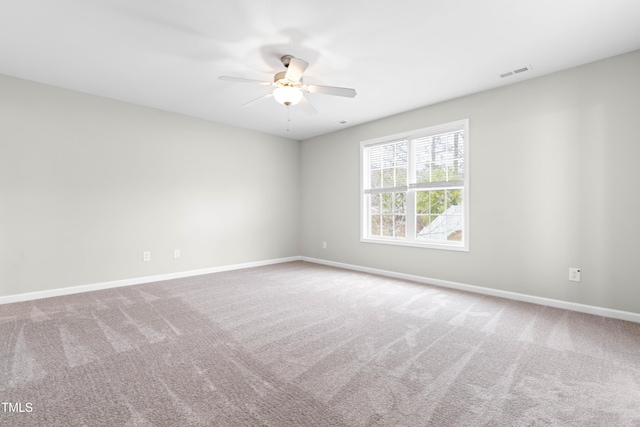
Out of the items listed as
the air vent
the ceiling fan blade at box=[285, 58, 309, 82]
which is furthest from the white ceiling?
the ceiling fan blade at box=[285, 58, 309, 82]

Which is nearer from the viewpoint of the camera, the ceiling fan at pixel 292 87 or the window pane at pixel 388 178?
the ceiling fan at pixel 292 87

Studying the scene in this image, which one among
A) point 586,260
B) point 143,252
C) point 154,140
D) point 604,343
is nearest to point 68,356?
point 143,252

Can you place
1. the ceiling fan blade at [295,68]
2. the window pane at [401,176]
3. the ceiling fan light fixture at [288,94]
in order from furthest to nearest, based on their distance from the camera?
the window pane at [401,176], the ceiling fan light fixture at [288,94], the ceiling fan blade at [295,68]

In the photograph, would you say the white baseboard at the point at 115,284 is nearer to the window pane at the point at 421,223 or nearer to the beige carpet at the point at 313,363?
the beige carpet at the point at 313,363

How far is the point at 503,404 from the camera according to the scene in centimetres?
157

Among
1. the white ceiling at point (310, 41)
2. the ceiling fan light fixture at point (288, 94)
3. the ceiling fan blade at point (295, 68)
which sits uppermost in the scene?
the white ceiling at point (310, 41)

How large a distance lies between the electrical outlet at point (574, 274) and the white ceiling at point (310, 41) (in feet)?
7.11

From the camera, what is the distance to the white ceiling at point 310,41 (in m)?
2.20

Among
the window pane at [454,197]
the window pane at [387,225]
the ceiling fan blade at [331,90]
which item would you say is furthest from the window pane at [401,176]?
the ceiling fan blade at [331,90]

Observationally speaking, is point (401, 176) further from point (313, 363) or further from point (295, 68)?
point (313, 363)

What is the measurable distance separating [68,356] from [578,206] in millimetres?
4780

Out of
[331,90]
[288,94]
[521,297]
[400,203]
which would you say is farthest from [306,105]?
[521,297]

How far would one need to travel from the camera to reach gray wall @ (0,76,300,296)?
3375mm

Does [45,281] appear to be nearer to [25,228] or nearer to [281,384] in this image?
[25,228]
